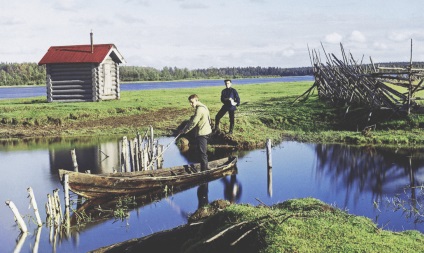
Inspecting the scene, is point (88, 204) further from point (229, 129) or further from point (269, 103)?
point (269, 103)

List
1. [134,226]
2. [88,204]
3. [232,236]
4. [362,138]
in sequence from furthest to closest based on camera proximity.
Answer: [362,138], [88,204], [134,226], [232,236]

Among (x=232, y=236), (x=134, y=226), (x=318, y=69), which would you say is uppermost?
(x=318, y=69)

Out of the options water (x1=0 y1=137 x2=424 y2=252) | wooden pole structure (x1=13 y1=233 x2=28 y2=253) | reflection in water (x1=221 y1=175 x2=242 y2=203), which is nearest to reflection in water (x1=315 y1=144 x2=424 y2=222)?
water (x1=0 y1=137 x2=424 y2=252)

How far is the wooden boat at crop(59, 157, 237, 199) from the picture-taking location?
13.5 meters

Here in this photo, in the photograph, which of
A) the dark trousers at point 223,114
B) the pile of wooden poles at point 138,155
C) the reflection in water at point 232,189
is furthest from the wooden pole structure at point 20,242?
the dark trousers at point 223,114

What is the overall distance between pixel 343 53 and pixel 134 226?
2065 centimetres

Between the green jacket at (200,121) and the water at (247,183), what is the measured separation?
1864 mm

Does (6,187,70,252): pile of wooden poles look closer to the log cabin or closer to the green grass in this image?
the green grass

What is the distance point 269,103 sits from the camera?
113 feet

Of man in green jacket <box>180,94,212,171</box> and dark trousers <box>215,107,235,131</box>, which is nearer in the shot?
man in green jacket <box>180,94,212,171</box>

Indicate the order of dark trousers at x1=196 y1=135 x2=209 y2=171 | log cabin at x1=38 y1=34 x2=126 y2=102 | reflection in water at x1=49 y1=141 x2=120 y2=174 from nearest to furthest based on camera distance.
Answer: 1. dark trousers at x1=196 y1=135 x2=209 y2=171
2. reflection in water at x1=49 y1=141 x2=120 y2=174
3. log cabin at x1=38 y1=34 x2=126 y2=102

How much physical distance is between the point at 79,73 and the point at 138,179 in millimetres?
22944

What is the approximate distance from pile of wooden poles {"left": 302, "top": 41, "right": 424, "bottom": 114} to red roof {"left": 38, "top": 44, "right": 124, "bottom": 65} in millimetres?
14540

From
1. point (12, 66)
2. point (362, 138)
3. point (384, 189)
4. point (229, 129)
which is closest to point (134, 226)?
point (384, 189)
